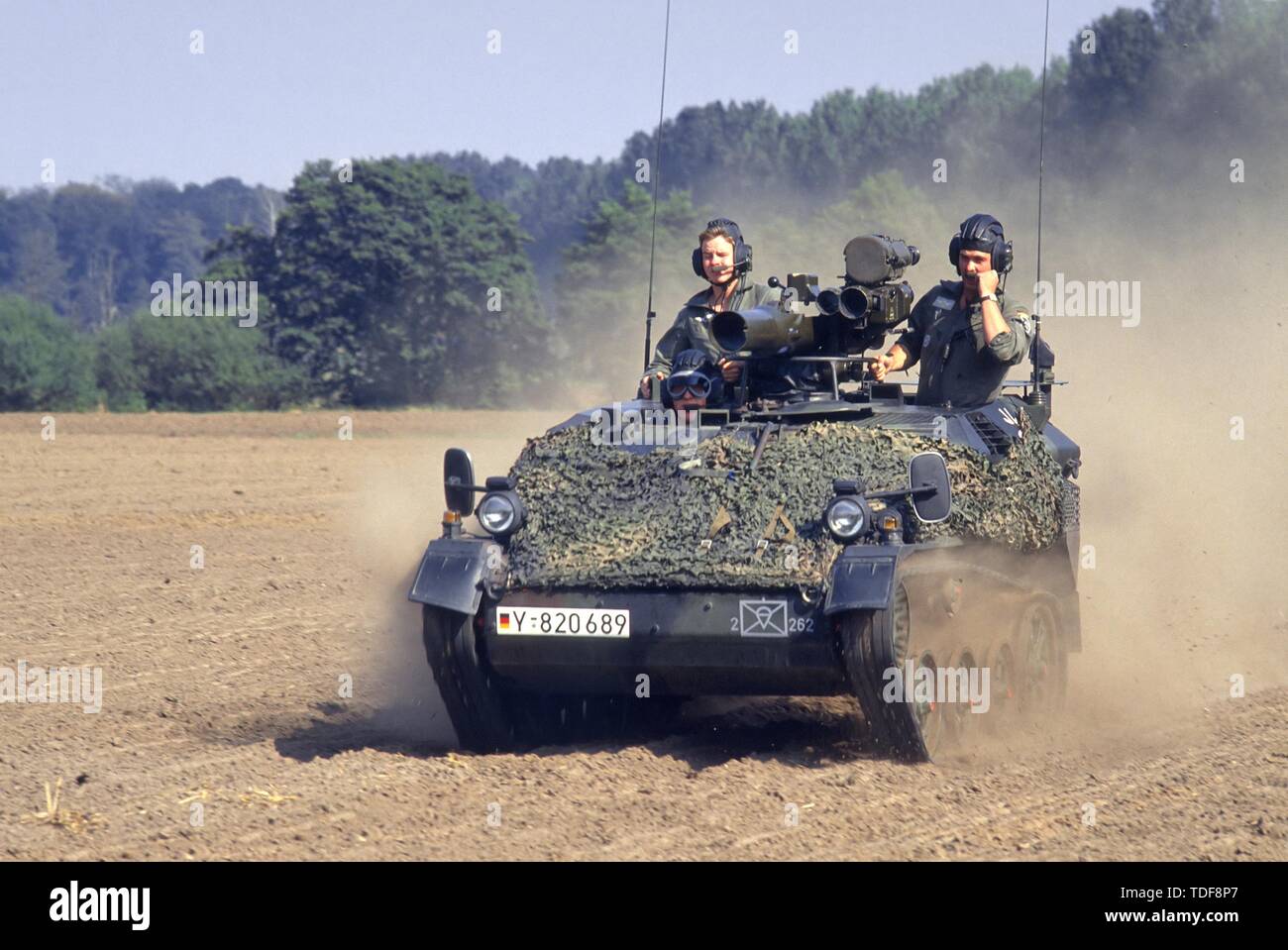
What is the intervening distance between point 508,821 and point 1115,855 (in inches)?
93.6

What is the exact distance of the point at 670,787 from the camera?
8578mm

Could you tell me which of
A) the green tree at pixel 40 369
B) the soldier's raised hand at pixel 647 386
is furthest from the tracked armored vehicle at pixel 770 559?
the green tree at pixel 40 369

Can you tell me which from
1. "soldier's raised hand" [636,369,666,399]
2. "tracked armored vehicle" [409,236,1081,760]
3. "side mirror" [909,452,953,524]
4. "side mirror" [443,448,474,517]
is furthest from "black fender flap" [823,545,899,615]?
"soldier's raised hand" [636,369,666,399]

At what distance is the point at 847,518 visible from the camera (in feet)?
29.0

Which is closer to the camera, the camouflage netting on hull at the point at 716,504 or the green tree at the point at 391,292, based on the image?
the camouflage netting on hull at the point at 716,504

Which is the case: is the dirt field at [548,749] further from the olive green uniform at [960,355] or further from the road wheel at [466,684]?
the olive green uniform at [960,355]

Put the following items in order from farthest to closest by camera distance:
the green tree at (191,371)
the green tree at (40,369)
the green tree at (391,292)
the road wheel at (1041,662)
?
the green tree at (391,292), the green tree at (191,371), the green tree at (40,369), the road wheel at (1041,662)

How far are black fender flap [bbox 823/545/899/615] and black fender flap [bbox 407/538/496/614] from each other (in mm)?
1665

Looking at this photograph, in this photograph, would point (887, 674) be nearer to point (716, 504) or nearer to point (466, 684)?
point (716, 504)

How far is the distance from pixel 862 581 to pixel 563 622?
143cm

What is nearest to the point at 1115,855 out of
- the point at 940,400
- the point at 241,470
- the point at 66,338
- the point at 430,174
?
the point at 940,400

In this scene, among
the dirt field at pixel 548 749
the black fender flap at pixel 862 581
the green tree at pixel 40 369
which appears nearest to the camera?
the dirt field at pixel 548 749

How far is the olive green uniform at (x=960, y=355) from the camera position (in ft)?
35.3

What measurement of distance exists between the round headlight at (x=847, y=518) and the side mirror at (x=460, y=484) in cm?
191
